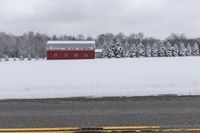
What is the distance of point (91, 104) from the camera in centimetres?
1059

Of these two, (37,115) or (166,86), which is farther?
(166,86)

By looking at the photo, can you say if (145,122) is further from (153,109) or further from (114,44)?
(114,44)

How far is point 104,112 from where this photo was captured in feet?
29.7

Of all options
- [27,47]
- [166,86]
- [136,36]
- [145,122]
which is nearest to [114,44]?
[27,47]

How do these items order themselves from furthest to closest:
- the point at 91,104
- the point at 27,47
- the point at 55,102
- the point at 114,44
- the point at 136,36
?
1. the point at 136,36
2. the point at 27,47
3. the point at 114,44
4. the point at 55,102
5. the point at 91,104

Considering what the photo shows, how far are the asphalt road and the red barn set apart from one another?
7680 centimetres

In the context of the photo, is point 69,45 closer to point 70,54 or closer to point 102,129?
point 70,54

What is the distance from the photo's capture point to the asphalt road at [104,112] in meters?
7.75

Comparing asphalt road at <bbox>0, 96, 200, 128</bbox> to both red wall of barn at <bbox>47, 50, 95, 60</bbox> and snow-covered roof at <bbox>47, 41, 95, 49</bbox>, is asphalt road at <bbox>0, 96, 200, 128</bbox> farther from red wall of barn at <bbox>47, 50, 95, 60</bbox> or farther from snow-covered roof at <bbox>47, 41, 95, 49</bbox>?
snow-covered roof at <bbox>47, 41, 95, 49</bbox>

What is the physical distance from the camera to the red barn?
88.5 meters

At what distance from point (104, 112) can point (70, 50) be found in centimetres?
8221

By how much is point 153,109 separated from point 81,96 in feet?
13.2

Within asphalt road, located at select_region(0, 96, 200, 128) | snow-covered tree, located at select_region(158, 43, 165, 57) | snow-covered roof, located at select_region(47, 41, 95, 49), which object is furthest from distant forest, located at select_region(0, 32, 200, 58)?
asphalt road, located at select_region(0, 96, 200, 128)

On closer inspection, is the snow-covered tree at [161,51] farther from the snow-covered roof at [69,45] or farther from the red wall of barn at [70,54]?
the red wall of barn at [70,54]
